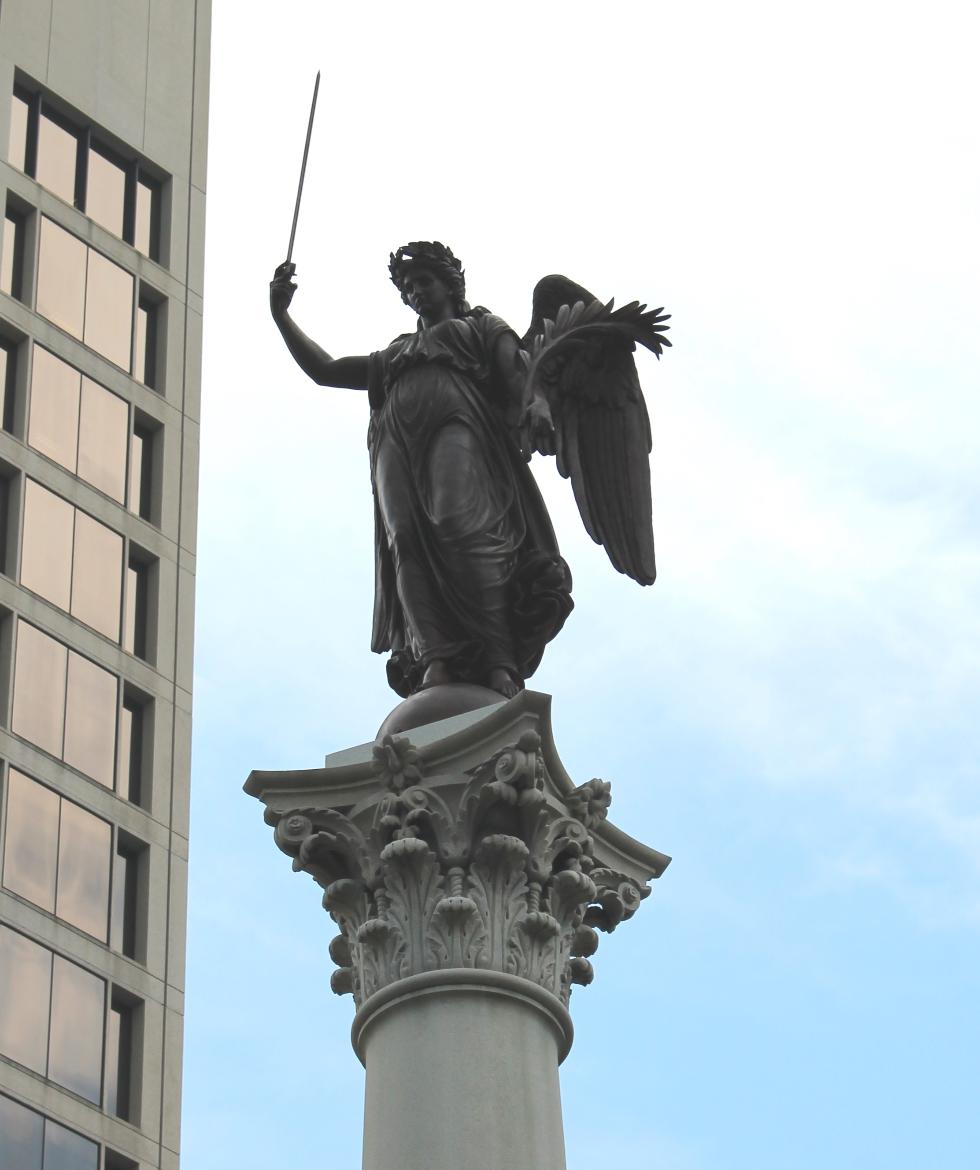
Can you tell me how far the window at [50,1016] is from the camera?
57.9 metres

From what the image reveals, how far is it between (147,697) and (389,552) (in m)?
54.4

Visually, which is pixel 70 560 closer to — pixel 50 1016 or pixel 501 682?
pixel 50 1016

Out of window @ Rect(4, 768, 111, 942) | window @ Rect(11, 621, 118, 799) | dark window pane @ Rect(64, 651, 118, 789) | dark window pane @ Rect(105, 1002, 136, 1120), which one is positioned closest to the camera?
dark window pane @ Rect(105, 1002, 136, 1120)

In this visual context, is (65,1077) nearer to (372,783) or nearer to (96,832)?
(96,832)

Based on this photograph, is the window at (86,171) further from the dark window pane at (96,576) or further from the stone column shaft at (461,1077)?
the stone column shaft at (461,1077)

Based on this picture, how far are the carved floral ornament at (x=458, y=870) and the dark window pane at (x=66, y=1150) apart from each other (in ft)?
150

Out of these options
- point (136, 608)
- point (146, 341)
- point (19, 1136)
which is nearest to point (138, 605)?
point (136, 608)

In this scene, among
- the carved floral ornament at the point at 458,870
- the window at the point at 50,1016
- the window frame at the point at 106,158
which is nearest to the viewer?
the carved floral ornament at the point at 458,870

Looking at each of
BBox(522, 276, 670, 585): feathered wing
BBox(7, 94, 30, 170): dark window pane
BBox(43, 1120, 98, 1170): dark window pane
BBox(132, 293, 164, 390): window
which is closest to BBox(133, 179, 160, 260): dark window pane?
BBox(132, 293, 164, 390): window

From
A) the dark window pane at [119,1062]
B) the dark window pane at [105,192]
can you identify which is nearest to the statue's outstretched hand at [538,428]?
the dark window pane at [119,1062]

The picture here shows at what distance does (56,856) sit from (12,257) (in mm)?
17689

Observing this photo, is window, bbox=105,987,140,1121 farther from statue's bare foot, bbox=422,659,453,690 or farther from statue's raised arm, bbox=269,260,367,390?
statue's bare foot, bbox=422,659,453,690

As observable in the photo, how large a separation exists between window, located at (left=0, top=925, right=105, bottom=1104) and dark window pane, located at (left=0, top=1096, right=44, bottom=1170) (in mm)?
1473

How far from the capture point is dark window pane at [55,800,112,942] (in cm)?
6131
